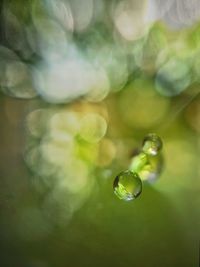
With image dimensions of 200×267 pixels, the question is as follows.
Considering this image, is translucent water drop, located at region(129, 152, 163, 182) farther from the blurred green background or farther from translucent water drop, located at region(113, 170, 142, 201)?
translucent water drop, located at region(113, 170, 142, 201)

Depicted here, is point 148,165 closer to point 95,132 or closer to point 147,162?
point 147,162

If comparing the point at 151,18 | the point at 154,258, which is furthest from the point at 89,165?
the point at 151,18

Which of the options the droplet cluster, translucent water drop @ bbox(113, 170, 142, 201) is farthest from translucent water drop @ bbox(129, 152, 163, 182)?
translucent water drop @ bbox(113, 170, 142, 201)

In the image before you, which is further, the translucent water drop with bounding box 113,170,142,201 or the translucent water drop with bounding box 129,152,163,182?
the translucent water drop with bounding box 129,152,163,182

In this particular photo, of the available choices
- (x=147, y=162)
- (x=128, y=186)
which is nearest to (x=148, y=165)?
(x=147, y=162)

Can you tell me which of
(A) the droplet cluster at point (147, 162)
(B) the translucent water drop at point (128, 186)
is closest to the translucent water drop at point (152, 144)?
(A) the droplet cluster at point (147, 162)

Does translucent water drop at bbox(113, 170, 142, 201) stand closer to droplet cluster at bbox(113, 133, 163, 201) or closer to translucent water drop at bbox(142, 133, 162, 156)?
droplet cluster at bbox(113, 133, 163, 201)

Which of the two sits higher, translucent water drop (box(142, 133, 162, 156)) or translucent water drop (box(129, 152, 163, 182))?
translucent water drop (box(142, 133, 162, 156))
